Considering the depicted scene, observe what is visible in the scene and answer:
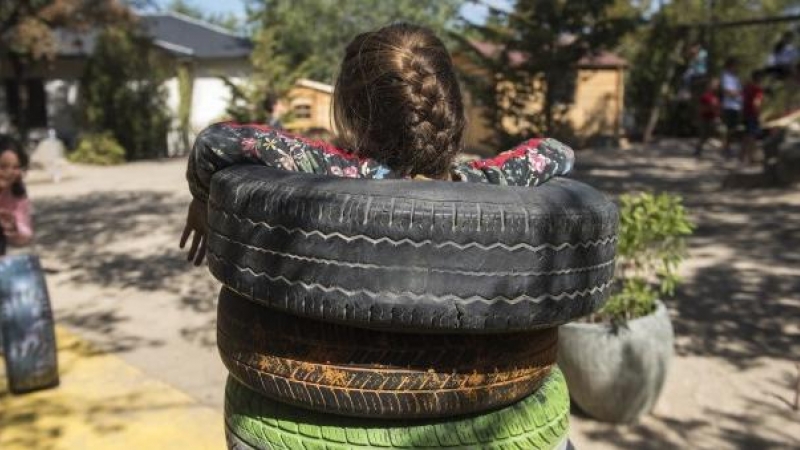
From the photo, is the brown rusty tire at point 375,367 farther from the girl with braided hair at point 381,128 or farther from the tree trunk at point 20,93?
the tree trunk at point 20,93

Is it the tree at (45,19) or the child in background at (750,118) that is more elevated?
the tree at (45,19)

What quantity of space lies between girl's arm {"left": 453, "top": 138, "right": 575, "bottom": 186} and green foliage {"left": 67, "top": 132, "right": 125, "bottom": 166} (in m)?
20.5

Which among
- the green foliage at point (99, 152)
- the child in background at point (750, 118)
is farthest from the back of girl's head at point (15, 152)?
the green foliage at point (99, 152)

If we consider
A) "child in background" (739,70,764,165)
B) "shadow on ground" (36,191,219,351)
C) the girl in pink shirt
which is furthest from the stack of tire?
"child in background" (739,70,764,165)

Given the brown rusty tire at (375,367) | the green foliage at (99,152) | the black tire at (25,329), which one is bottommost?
the green foliage at (99,152)

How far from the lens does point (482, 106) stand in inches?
327

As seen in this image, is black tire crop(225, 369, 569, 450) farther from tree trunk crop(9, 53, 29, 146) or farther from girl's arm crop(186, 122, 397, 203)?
tree trunk crop(9, 53, 29, 146)

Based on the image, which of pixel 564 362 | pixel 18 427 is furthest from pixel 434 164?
pixel 18 427

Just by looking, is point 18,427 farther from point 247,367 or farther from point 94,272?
point 94,272

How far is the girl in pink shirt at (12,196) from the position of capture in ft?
17.0

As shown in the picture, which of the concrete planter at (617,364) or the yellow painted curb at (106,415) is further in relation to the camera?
the concrete planter at (617,364)

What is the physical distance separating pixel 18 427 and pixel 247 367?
269cm

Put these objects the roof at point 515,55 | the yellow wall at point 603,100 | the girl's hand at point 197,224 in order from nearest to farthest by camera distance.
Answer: the girl's hand at point 197,224
the roof at point 515,55
the yellow wall at point 603,100

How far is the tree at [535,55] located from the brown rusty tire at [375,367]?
6.36 meters
